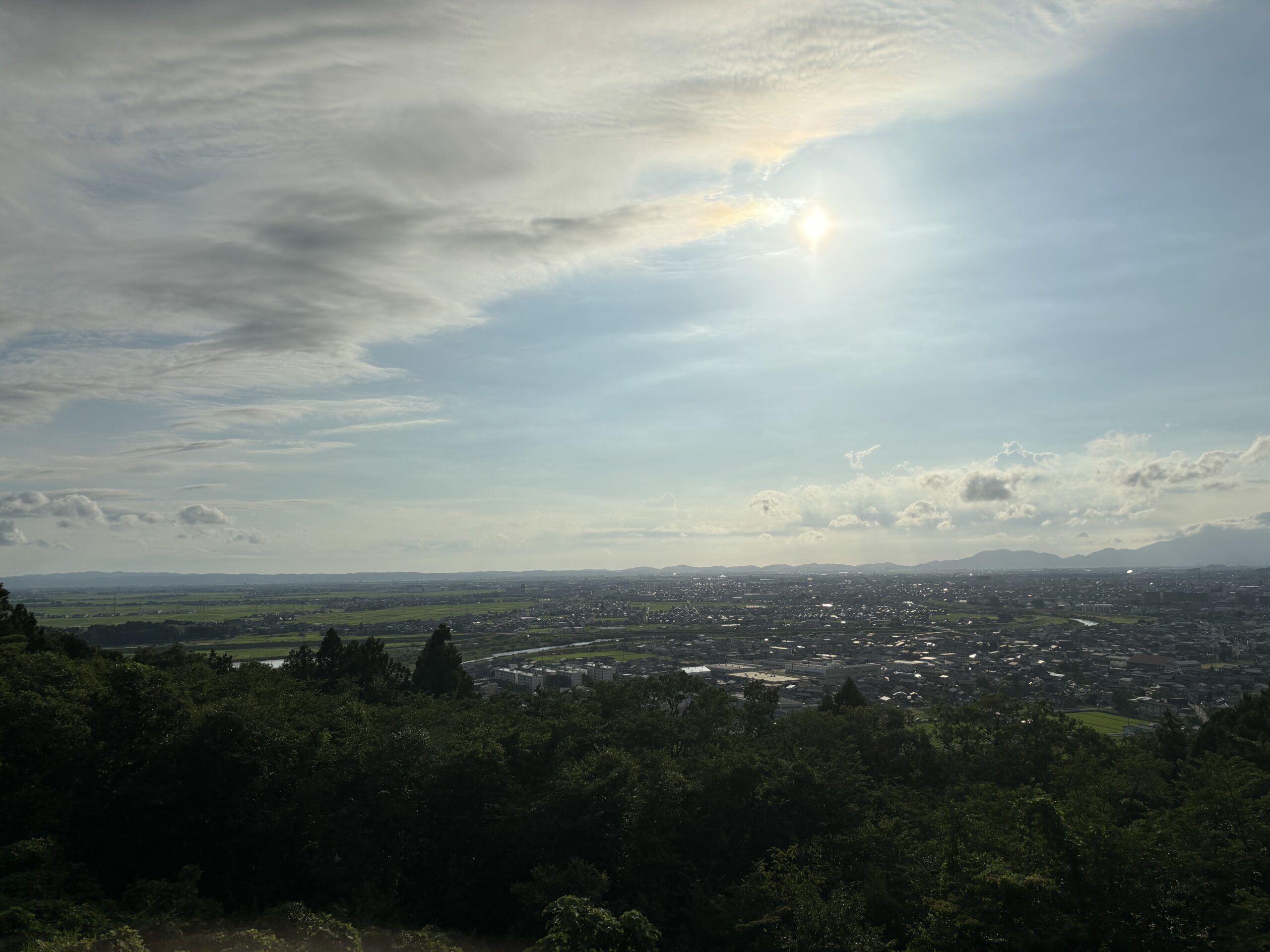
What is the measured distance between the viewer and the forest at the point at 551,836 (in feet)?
35.4

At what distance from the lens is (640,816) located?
1477 cm

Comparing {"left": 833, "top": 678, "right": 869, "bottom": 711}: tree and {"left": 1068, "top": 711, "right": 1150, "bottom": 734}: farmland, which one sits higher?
{"left": 833, "top": 678, "right": 869, "bottom": 711}: tree

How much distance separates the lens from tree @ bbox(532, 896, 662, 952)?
958 cm

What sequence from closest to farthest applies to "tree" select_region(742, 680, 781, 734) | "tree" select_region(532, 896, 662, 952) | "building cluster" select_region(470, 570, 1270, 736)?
"tree" select_region(532, 896, 662, 952)
"tree" select_region(742, 680, 781, 734)
"building cluster" select_region(470, 570, 1270, 736)

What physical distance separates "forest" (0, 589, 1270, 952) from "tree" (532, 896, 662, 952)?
3cm

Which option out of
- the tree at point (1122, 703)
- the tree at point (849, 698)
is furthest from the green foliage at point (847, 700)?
the tree at point (1122, 703)

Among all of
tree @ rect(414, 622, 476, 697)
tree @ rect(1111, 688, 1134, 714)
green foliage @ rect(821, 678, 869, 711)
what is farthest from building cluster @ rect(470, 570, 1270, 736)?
green foliage @ rect(821, 678, 869, 711)

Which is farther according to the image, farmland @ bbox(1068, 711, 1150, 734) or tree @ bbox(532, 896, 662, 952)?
farmland @ bbox(1068, 711, 1150, 734)

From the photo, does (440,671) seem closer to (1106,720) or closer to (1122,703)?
(1106,720)

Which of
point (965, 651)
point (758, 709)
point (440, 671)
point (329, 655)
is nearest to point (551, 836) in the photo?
point (758, 709)

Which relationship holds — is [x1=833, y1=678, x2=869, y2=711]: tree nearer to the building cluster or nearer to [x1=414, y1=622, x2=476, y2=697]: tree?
the building cluster

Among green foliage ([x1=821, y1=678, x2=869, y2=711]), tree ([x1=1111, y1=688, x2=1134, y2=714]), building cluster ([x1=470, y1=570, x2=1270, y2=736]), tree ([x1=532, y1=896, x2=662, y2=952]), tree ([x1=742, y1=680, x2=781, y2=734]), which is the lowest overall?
building cluster ([x1=470, y1=570, x2=1270, y2=736])

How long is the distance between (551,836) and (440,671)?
17421mm

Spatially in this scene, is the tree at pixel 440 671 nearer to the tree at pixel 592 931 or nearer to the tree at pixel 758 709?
the tree at pixel 758 709
